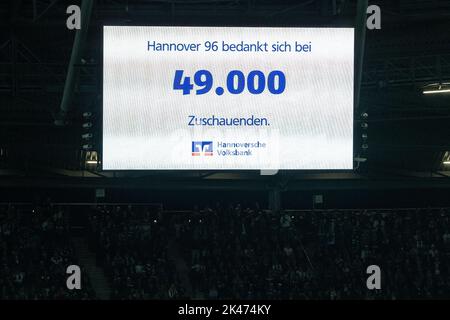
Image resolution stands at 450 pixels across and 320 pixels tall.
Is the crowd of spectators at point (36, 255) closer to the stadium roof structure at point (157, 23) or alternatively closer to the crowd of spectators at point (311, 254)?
the stadium roof structure at point (157, 23)

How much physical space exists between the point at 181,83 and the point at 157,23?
1.00 metres

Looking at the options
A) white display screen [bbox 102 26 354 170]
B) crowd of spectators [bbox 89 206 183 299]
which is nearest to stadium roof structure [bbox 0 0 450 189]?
white display screen [bbox 102 26 354 170]

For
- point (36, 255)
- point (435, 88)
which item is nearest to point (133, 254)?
point (36, 255)

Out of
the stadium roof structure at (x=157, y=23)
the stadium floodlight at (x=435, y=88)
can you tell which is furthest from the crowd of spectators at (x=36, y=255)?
the stadium floodlight at (x=435, y=88)

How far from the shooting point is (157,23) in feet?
45.9

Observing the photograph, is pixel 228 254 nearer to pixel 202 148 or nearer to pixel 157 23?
pixel 202 148

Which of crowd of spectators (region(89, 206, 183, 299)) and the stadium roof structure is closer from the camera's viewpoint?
the stadium roof structure

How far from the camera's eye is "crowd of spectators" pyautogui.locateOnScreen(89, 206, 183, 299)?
71.8ft

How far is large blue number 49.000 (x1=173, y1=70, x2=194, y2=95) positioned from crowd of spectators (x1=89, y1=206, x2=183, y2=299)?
852cm

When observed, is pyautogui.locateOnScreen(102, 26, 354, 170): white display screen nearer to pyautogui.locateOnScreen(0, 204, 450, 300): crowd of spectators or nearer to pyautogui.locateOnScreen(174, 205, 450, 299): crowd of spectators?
pyautogui.locateOnScreen(0, 204, 450, 300): crowd of spectators

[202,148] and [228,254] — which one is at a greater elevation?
[202,148]

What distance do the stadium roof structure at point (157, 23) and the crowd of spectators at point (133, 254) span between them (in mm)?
2201
